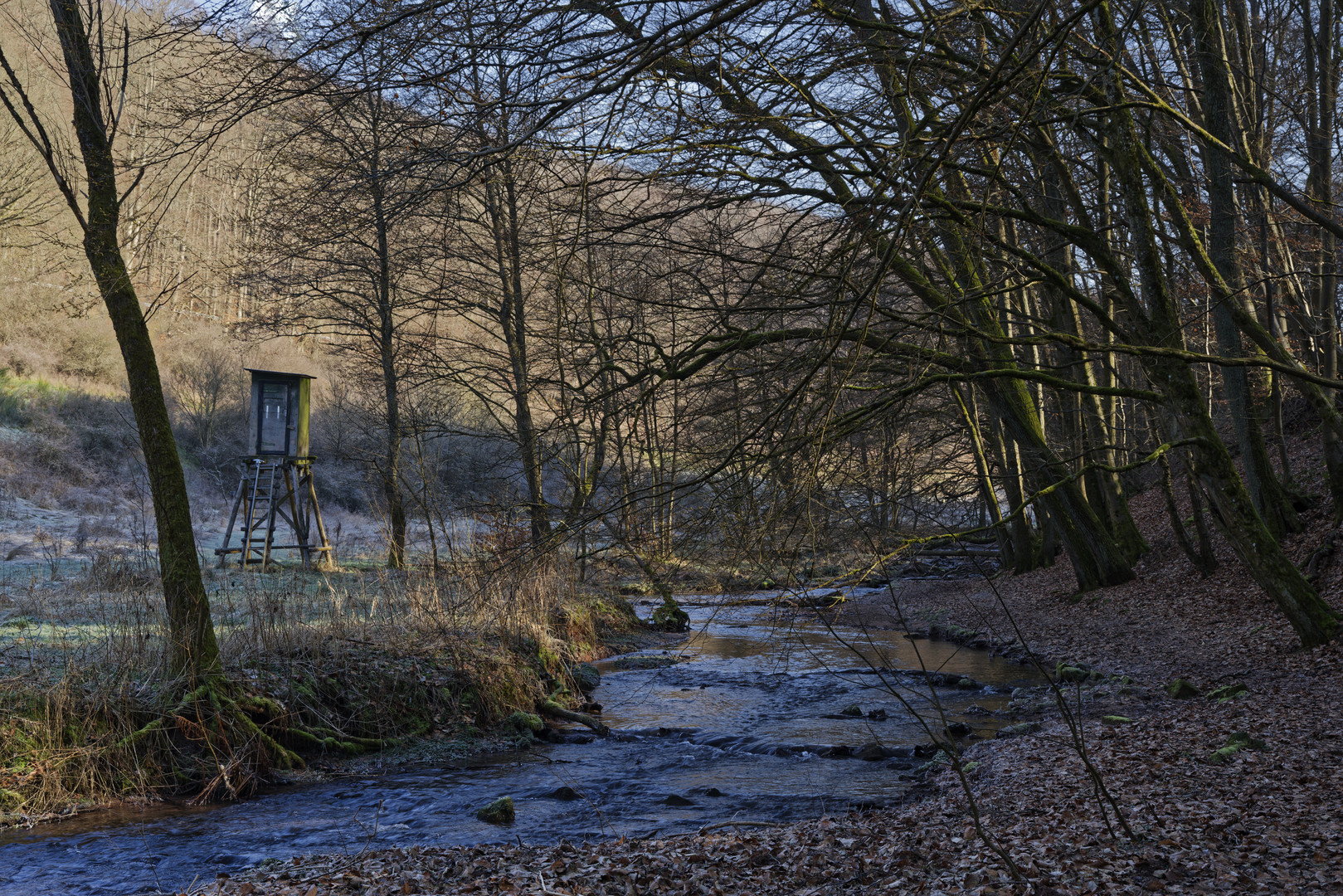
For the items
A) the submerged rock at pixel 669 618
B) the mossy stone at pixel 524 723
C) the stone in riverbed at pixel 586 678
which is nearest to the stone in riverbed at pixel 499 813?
the mossy stone at pixel 524 723

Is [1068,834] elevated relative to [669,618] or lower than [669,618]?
lower

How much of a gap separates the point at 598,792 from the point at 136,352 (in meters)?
4.90

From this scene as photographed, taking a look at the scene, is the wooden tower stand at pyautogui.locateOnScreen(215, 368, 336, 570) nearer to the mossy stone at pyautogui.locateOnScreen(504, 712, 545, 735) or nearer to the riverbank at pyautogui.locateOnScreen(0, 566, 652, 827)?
the riverbank at pyautogui.locateOnScreen(0, 566, 652, 827)

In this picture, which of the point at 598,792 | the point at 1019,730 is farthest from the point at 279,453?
the point at 1019,730

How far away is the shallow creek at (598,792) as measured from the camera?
5.42 metres

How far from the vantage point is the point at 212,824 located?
6.03 metres

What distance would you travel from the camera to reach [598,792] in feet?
22.4

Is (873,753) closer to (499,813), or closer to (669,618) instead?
(499,813)

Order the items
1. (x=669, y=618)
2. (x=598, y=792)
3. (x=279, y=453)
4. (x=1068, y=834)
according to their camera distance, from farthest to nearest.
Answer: (x=279, y=453) < (x=669, y=618) < (x=598, y=792) < (x=1068, y=834)

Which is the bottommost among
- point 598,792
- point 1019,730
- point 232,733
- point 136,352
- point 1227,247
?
point 598,792

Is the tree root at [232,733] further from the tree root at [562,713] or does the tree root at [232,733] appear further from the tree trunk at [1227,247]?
the tree trunk at [1227,247]

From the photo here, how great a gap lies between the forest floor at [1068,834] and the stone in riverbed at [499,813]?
2.08 feet

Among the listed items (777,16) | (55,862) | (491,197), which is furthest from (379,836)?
(491,197)

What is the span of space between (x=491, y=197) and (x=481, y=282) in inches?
71.8
